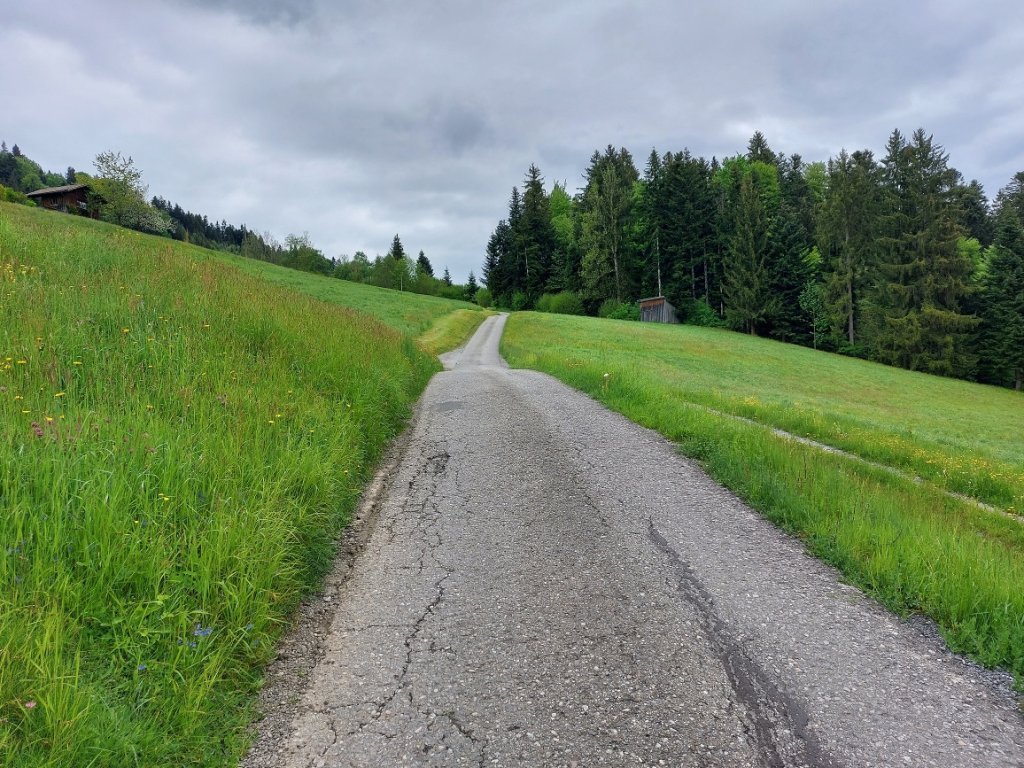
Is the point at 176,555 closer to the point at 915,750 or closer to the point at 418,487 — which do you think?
the point at 418,487

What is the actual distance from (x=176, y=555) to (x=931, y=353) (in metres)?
54.4

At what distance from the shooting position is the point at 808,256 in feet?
182

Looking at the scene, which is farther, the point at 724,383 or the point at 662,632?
the point at 724,383

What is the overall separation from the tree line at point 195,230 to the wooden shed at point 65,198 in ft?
3.08

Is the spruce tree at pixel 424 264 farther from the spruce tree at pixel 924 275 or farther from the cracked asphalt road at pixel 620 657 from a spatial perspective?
the cracked asphalt road at pixel 620 657

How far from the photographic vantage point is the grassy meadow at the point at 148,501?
84.6 inches

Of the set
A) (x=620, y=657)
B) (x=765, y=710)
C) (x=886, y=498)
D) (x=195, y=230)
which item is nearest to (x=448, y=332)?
(x=886, y=498)

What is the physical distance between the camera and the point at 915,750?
7.25 feet

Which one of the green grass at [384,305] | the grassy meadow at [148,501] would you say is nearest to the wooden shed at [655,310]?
the green grass at [384,305]

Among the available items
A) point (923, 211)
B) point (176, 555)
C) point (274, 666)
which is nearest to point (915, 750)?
point (274, 666)

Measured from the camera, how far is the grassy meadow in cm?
215

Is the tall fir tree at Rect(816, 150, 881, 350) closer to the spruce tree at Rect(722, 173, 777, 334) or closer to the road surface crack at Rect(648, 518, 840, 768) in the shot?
the spruce tree at Rect(722, 173, 777, 334)

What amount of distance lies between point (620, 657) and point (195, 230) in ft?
506

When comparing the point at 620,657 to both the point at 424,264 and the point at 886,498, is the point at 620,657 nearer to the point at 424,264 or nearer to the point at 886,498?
the point at 886,498
